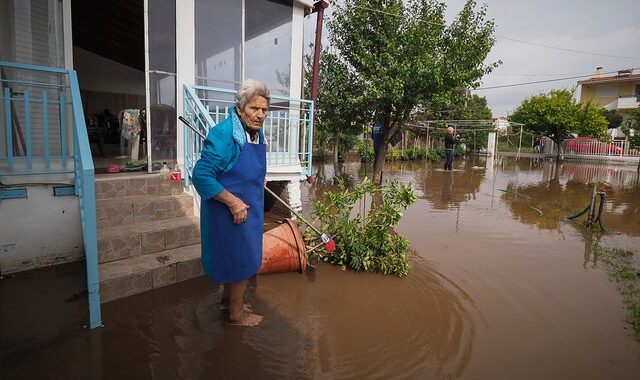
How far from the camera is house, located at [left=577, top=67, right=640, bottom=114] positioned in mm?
28688

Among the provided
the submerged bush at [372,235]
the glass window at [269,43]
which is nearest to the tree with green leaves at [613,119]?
the glass window at [269,43]

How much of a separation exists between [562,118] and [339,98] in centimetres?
1800

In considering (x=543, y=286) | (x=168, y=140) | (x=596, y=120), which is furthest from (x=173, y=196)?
(x=596, y=120)

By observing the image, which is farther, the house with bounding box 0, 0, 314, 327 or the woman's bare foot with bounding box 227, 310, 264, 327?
the house with bounding box 0, 0, 314, 327

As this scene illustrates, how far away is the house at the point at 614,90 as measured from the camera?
28688mm

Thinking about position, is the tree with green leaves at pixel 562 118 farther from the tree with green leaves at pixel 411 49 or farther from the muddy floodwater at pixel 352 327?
the muddy floodwater at pixel 352 327

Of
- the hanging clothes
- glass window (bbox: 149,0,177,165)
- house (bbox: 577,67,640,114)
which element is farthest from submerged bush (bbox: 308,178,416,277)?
house (bbox: 577,67,640,114)

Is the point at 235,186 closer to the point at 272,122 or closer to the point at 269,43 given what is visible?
the point at 272,122

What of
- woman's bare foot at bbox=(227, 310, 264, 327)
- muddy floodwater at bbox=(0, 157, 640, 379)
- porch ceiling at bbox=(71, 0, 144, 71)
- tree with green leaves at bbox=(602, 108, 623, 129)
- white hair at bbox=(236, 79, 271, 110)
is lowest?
muddy floodwater at bbox=(0, 157, 640, 379)

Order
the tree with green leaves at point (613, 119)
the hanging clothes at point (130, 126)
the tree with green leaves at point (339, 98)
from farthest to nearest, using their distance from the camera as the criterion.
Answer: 1. the tree with green leaves at point (613, 119)
2. the tree with green leaves at point (339, 98)
3. the hanging clothes at point (130, 126)

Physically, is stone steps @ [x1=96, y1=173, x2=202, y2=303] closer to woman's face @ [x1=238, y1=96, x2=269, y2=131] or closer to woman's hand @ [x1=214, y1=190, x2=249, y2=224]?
woman's hand @ [x1=214, y1=190, x2=249, y2=224]

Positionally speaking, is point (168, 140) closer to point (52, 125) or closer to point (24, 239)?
point (52, 125)

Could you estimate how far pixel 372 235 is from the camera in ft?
12.8

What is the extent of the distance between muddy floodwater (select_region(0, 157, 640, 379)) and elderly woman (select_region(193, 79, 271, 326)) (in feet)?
1.86
